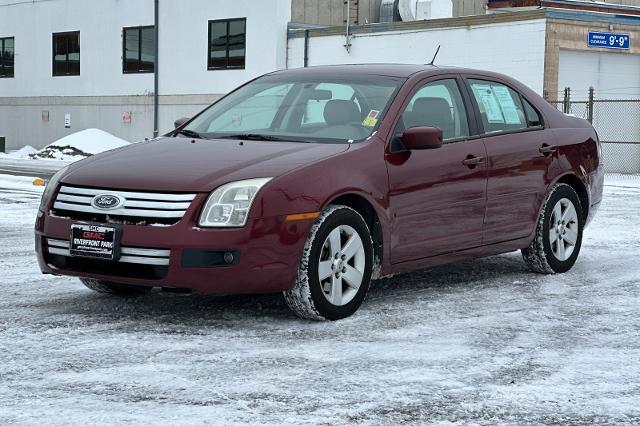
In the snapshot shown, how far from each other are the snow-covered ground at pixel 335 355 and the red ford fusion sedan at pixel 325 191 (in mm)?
314

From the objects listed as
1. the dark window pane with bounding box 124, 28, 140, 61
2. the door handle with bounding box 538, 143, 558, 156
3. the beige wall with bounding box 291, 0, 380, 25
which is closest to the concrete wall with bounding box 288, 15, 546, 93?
the beige wall with bounding box 291, 0, 380, 25

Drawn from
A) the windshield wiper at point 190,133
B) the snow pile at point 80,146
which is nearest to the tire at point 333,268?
the windshield wiper at point 190,133

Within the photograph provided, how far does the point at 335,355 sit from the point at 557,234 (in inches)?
144

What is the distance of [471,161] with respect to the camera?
795 centimetres

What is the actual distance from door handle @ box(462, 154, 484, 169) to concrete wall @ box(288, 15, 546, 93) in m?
19.5

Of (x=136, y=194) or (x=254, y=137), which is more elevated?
(x=254, y=137)

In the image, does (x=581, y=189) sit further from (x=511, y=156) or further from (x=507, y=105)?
(x=511, y=156)

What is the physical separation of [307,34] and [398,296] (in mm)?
25225

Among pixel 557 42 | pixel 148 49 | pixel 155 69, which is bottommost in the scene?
A: pixel 155 69

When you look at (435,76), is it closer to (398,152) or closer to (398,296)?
(398,152)

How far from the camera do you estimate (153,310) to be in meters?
7.20

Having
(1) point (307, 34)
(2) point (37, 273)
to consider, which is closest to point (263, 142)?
(2) point (37, 273)

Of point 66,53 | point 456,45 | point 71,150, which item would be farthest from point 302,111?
point 66,53

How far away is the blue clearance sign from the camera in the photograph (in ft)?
91.0
